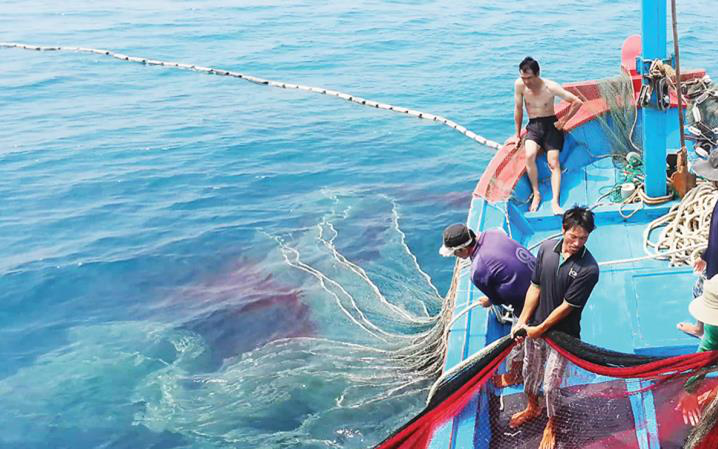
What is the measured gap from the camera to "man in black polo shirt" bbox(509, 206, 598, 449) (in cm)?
447

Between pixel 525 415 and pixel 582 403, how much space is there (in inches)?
16.1

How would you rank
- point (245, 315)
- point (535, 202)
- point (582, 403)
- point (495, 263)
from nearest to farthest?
point (582, 403), point (495, 263), point (535, 202), point (245, 315)

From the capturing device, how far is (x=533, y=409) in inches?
185

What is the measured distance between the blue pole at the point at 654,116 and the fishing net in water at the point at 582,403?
3.77 meters

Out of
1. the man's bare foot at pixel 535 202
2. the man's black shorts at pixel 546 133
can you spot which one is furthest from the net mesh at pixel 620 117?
the man's bare foot at pixel 535 202

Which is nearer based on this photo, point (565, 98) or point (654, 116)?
point (654, 116)

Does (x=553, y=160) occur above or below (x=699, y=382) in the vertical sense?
above

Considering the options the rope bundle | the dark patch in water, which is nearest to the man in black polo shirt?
the rope bundle

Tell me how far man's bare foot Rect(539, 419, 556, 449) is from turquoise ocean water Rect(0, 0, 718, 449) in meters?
2.86

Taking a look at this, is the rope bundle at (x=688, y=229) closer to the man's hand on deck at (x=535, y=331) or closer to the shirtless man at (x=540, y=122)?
the shirtless man at (x=540, y=122)

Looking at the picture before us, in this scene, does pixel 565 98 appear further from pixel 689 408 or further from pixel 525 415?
pixel 689 408

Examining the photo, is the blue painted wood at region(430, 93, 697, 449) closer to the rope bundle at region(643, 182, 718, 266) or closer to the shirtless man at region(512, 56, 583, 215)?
Answer: the rope bundle at region(643, 182, 718, 266)

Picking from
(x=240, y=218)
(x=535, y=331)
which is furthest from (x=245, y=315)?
(x=535, y=331)

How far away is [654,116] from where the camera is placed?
7.49 meters
